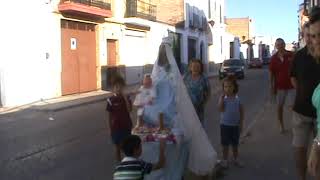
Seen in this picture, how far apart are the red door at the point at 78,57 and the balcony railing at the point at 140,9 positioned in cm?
517

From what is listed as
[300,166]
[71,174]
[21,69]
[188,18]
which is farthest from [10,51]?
[188,18]

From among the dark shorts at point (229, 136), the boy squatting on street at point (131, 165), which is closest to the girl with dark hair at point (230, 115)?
the dark shorts at point (229, 136)

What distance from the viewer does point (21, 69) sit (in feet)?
75.0

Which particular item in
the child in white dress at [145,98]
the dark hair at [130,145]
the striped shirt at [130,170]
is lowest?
the striped shirt at [130,170]

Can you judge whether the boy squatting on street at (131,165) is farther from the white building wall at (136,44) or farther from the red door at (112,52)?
the red door at (112,52)

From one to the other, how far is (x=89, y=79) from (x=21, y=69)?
20.3 feet

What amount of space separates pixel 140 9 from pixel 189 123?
30.2m

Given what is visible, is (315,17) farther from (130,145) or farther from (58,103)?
(58,103)

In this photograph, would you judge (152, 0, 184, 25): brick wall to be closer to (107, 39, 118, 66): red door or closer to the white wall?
(107, 39, 118, 66): red door

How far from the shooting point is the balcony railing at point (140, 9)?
34.4 meters

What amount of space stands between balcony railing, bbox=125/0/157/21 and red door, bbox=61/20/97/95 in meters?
5.17

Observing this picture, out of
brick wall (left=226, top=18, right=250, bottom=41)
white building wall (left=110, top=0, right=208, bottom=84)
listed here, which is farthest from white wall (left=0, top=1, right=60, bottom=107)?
brick wall (left=226, top=18, right=250, bottom=41)

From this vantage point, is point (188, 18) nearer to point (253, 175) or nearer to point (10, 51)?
point (10, 51)

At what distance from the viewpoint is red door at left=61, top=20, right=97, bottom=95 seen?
86.3ft
